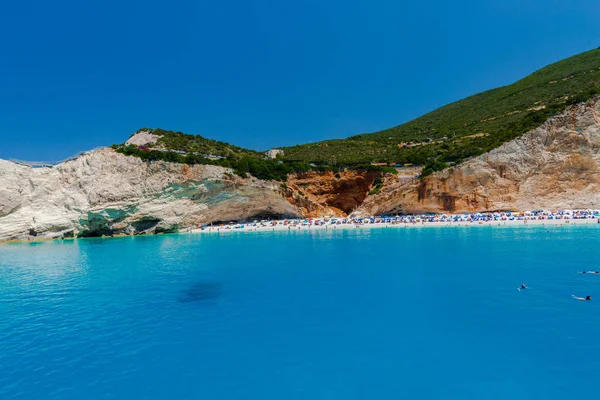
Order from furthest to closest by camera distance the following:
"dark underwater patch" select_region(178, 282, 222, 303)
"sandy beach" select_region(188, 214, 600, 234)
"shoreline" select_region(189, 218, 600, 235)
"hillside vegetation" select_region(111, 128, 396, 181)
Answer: "hillside vegetation" select_region(111, 128, 396, 181)
"sandy beach" select_region(188, 214, 600, 234)
"shoreline" select_region(189, 218, 600, 235)
"dark underwater patch" select_region(178, 282, 222, 303)

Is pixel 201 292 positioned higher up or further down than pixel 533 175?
further down

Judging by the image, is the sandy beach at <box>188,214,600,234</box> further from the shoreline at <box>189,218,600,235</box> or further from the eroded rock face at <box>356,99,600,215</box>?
the eroded rock face at <box>356,99,600,215</box>

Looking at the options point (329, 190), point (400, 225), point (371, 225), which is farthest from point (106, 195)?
point (400, 225)

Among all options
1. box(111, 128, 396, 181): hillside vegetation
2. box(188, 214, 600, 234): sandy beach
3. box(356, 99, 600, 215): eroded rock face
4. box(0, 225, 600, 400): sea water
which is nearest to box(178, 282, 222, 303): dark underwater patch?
box(0, 225, 600, 400): sea water

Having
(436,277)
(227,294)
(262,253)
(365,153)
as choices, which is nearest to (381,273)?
(436,277)

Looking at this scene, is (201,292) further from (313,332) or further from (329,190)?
(329,190)

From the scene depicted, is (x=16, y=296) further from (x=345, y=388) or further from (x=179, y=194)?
(x=179, y=194)
